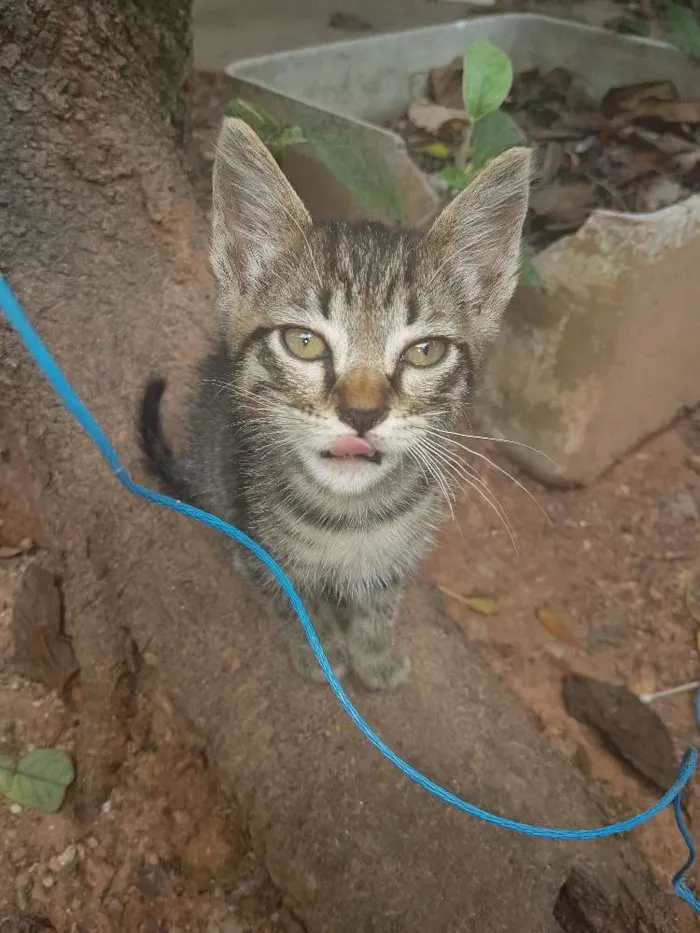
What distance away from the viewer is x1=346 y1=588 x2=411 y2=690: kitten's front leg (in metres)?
1.43

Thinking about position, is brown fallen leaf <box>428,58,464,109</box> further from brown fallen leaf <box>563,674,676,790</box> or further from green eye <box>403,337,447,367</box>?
brown fallen leaf <box>563,674,676,790</box>

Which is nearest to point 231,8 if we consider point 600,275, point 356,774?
point 600,275

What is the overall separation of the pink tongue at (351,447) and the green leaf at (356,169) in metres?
0.92

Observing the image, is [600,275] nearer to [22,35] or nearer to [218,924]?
[22,35]

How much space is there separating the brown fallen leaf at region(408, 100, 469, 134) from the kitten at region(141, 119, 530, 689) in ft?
4.01

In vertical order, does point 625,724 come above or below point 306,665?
below

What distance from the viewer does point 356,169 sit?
178 cm

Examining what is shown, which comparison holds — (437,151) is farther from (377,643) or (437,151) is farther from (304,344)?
(377,643)

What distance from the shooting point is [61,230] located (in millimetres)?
1314

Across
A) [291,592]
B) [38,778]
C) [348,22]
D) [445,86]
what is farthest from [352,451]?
[348,22]

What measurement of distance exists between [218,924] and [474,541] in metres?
1.14

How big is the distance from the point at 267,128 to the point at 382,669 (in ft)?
4.31

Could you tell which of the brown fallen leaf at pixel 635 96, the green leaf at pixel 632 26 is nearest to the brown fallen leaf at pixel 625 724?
the brown fallen leaf at pixel 635 96

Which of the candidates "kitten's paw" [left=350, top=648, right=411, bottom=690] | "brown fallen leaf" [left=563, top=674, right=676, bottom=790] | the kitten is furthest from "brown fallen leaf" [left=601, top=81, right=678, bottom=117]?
"kitten's paw" [left=350, top=648, right=411, bottom=690]
